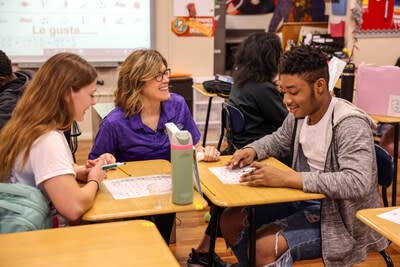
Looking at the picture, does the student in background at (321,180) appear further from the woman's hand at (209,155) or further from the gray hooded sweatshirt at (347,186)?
the woman's hand at (209,155)

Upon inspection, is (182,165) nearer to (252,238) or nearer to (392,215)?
(252,238)

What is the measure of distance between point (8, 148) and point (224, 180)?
→ 82 centimetres

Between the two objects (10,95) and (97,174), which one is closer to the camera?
(97,174)

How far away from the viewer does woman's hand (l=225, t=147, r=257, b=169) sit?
2010mm

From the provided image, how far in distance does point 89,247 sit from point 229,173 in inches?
32.7

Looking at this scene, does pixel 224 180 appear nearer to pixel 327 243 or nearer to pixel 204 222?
pixel 327 243

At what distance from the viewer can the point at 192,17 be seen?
4.96 meters

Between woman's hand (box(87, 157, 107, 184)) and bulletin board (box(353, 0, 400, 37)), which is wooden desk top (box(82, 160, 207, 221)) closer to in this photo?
Answer: woman's hand (box(87, 157, 107, 184))

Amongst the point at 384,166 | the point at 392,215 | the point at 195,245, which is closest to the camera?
the point at 392,215

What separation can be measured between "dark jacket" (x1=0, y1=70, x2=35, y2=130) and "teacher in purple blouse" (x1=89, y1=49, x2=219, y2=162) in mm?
569

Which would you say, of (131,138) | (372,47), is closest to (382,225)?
(131,138)

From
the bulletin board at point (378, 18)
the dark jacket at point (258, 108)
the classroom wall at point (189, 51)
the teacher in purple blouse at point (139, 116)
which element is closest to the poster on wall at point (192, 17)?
the classroom wall at point (189, 51)

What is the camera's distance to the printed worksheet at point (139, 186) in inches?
64.8

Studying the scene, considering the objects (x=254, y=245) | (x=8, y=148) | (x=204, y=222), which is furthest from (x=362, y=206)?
(x=204, y=222)
